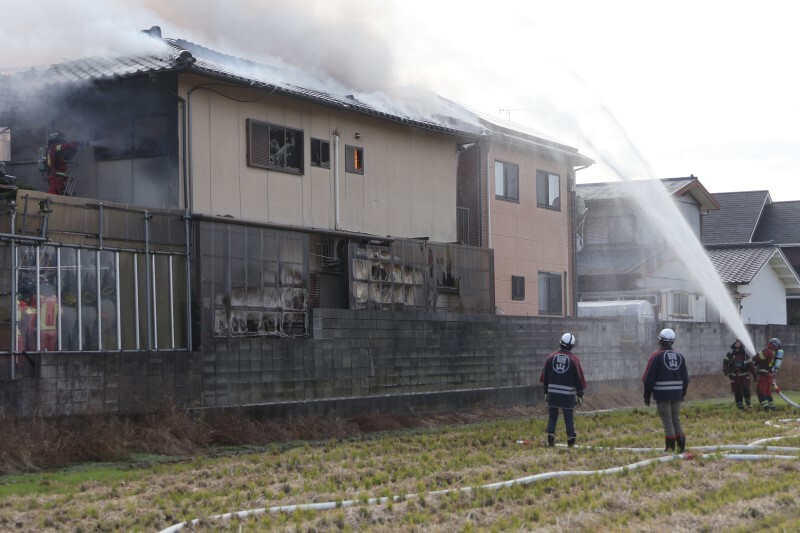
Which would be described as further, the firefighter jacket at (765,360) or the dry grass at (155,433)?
the firefighter jacket at (765,360)

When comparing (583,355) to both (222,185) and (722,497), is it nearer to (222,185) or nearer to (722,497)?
(222,185)

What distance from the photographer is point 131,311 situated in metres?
17.6

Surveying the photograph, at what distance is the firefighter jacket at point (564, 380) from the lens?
1736cm

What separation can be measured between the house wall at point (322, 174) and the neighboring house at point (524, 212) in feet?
4.21

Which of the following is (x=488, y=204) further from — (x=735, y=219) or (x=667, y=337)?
(x=735, y=219)

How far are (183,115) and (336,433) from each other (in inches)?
245

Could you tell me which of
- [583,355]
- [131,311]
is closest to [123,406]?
[131,311]

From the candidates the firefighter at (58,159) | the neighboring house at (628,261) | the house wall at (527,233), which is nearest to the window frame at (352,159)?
the house wall at (527,233)

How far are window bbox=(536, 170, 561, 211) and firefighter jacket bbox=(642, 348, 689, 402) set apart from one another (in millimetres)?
14407

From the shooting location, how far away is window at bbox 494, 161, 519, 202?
95.9 ft

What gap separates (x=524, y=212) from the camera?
30.1 meters

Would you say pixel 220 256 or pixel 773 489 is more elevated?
pixel 220 256

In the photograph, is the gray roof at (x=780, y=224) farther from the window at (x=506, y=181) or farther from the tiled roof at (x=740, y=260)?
the window at (x=506, y=181)

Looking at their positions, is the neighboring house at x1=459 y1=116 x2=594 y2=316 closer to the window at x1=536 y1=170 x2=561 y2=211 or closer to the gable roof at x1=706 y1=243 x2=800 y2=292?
the window at x1=536 y1=170 x2=561 y2=211
